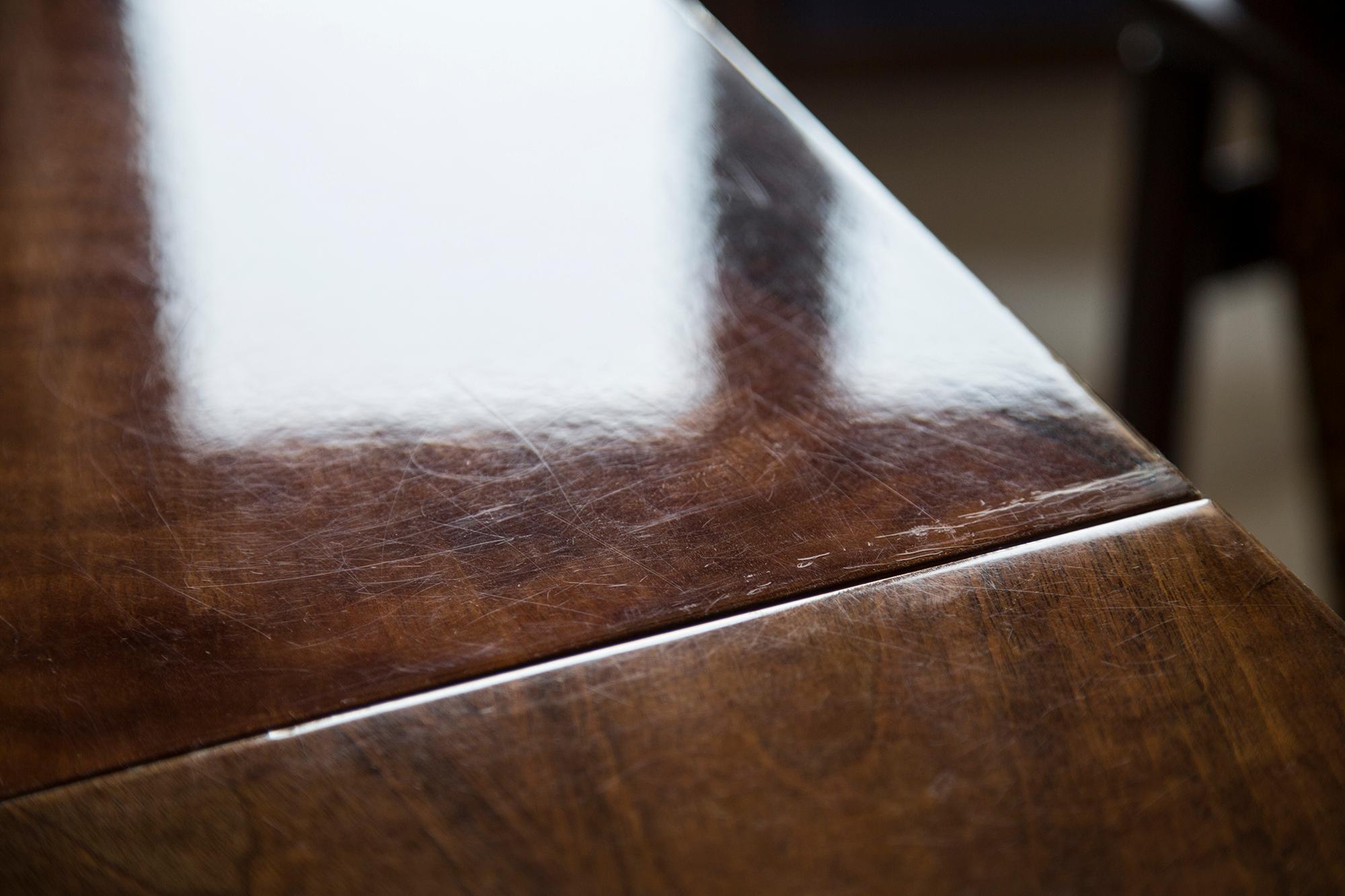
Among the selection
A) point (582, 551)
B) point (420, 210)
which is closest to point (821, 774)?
point (582, 551)

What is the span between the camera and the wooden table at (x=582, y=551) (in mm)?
304

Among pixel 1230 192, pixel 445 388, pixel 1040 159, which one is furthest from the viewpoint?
pixel 1040 159

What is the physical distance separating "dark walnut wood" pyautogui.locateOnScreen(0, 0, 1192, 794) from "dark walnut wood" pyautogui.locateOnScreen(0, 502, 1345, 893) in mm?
19

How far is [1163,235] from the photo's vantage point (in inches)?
58.2

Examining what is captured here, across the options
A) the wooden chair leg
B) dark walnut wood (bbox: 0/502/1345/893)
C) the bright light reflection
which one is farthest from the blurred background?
dark walnut wood (bbox: 0/502/1345/893)

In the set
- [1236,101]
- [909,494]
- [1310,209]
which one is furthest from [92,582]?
[1236,101]

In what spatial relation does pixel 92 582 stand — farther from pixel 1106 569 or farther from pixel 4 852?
pixel 1106 569

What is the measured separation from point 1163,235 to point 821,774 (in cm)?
135

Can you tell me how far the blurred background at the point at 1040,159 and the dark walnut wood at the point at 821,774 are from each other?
5.30 feet

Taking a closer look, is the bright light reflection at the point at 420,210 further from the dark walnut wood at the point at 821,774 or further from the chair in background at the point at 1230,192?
the chair in background at the point at 1230,192

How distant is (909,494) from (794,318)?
0.37ft

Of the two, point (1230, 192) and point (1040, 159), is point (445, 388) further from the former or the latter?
point (1040, 159)

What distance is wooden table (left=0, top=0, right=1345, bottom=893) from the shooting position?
30cm

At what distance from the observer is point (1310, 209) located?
1.23 meters
